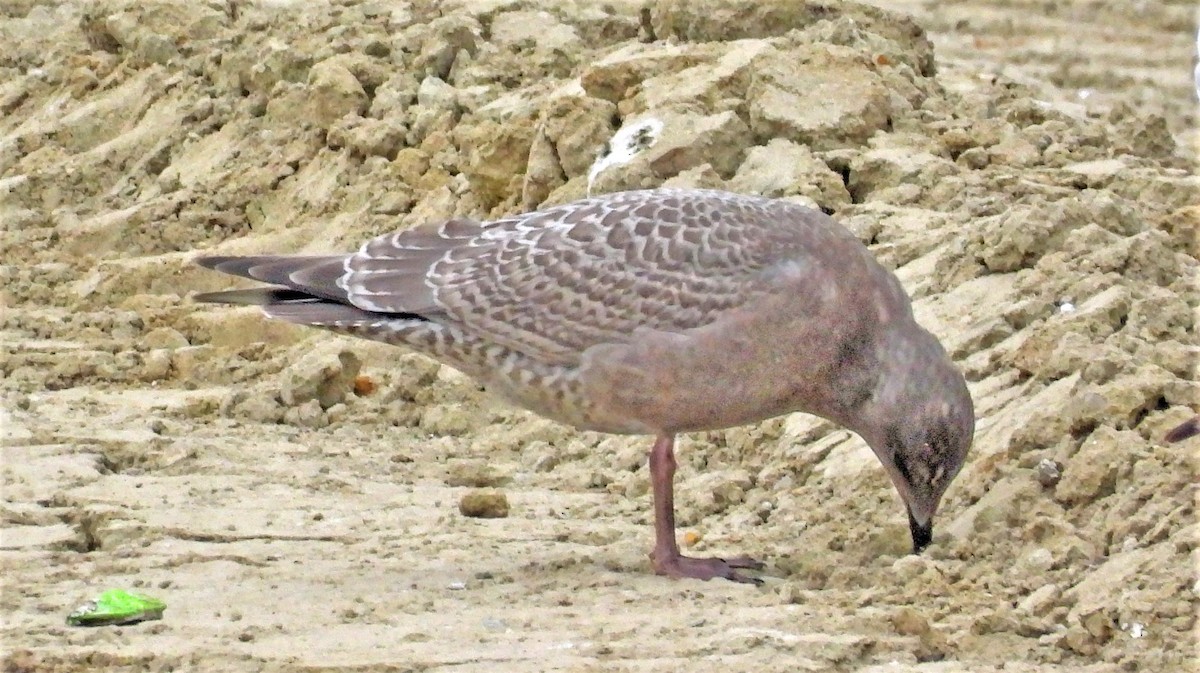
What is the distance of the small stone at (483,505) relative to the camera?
20.4ft

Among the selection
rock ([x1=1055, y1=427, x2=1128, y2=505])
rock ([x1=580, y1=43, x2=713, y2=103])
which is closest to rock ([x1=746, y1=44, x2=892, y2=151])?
rock ([x1=580, y1=43, x2=713, y2=103])

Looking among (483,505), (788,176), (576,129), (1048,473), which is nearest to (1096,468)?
(1048,473)

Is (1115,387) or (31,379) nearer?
(1115,387)

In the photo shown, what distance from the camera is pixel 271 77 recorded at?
34.1 ft

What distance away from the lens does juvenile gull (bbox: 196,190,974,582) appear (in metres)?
5.55

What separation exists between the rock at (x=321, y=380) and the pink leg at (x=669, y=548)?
7.46 ft

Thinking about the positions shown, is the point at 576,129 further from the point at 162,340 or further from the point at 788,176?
the point at 162,340

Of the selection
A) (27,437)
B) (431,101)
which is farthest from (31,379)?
(431,101)

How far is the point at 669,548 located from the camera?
5.58 metres

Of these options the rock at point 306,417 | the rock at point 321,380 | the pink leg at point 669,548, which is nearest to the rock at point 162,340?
the rock at point 321,380

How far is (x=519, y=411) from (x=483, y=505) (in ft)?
4.63

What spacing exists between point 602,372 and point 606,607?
796mm

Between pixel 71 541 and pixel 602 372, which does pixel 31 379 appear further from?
pixel 602 372

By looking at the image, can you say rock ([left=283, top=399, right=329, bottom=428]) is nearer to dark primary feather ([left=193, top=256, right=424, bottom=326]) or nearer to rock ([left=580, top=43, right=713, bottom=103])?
dark primary feather ([left=193, top=256, right=424, bottom=326])
